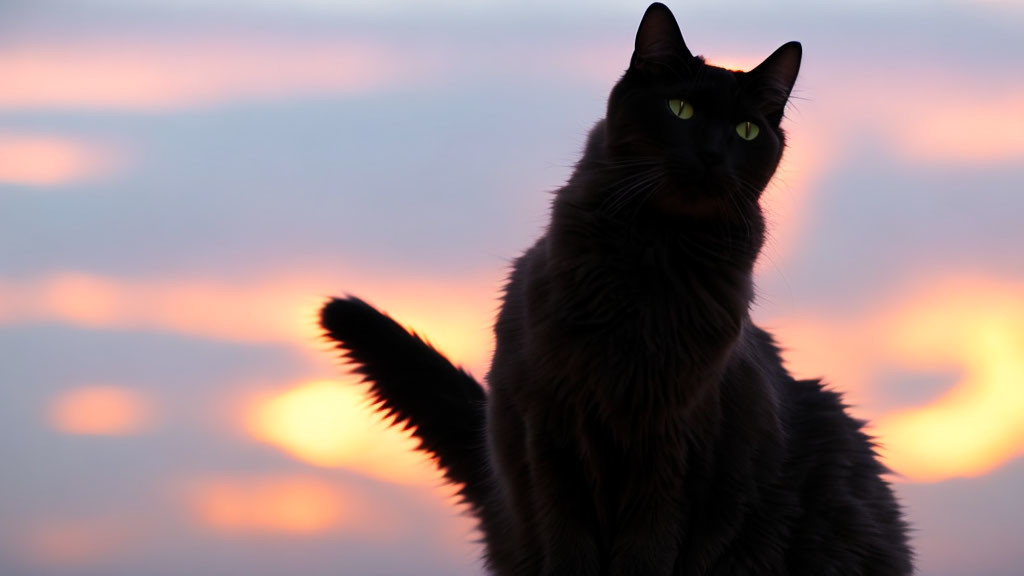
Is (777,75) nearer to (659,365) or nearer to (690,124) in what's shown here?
(690,124)

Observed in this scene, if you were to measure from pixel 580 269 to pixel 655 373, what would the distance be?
230mm

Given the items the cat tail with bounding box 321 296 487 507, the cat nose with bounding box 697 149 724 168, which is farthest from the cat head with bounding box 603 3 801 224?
the cat tail with bounding box 321 296 487 507

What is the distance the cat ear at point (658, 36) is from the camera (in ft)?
5.74

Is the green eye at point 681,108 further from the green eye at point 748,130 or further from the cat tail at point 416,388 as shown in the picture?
the cat tail at point 416,388

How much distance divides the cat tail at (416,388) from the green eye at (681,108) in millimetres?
832

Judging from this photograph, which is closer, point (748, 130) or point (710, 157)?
point (710, 157)

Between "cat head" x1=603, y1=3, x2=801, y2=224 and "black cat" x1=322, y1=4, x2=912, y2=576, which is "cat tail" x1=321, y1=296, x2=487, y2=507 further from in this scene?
"cat head" x1=603, y1=3, x2=801, y2=224

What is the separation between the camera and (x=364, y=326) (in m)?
2.21

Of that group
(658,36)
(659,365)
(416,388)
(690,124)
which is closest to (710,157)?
(690,124)

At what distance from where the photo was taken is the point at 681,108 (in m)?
1.76

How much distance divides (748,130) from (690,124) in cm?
13

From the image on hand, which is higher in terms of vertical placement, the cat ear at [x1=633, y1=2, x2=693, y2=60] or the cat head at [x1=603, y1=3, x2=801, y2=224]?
the cat ear at [x1=633, y1=2, x2=693, y2=60]

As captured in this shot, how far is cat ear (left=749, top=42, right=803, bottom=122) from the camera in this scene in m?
1.82

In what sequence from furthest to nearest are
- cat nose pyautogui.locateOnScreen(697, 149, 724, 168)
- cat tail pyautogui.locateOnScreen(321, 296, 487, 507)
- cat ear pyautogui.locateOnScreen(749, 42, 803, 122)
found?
1. cat tail pyautogui.locateOnScreen(321, 296, 487, 507)
2. cat ear pyautogui.locateOnScreen(749, 42, 803, 122)
3. cat nose pyautogui.locateOnScreen(697, 149, 724, 168)
